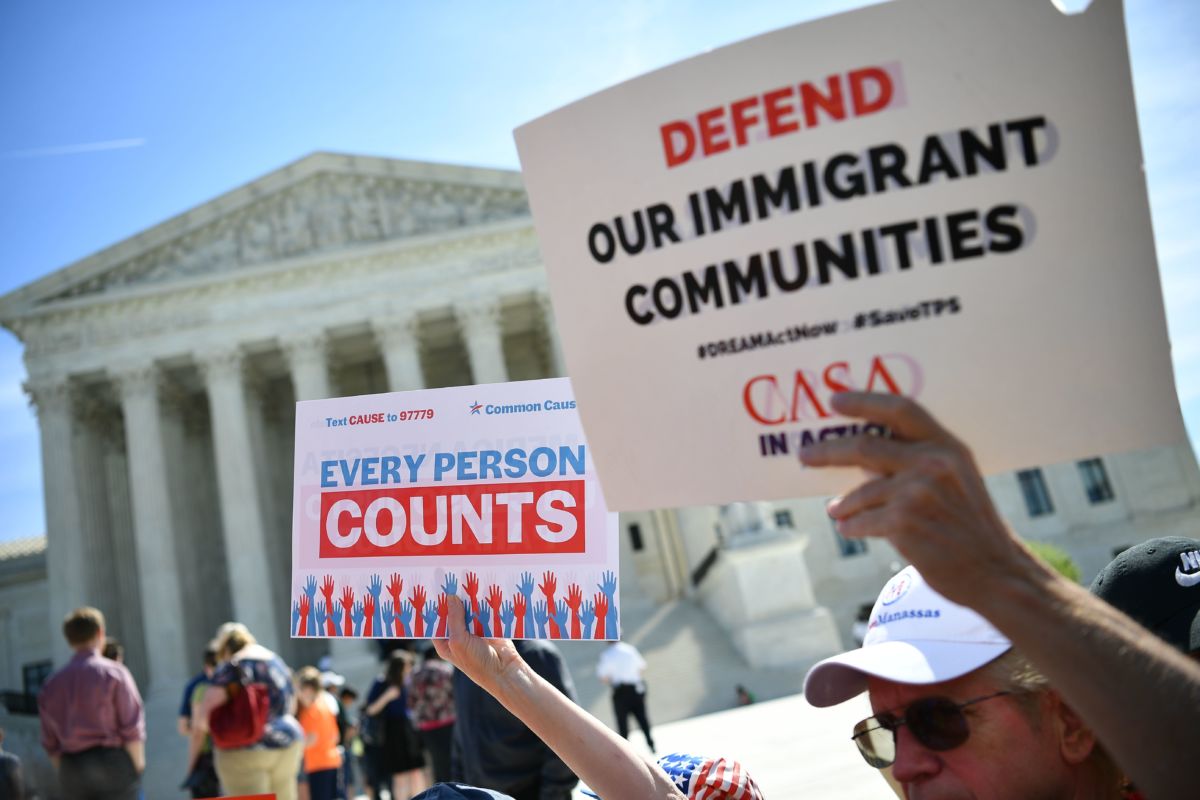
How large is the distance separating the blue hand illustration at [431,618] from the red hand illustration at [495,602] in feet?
0.46

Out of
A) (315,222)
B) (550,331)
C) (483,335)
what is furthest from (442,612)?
(315,222)

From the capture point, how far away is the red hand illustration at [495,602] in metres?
2.26

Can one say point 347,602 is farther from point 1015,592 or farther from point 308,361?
point 308,361

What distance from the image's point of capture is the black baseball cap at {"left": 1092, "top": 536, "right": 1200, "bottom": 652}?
233 cm

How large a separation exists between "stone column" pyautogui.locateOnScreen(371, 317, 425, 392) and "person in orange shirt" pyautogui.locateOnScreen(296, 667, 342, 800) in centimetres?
2125

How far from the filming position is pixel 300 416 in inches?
104

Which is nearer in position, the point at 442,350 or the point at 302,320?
the point at 302,320

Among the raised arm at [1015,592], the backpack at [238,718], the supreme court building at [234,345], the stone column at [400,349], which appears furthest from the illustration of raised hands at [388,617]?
the stone column at [400,349]

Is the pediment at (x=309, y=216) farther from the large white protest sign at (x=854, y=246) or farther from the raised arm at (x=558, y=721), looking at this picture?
the large white protest sign at (x=854, y=246)

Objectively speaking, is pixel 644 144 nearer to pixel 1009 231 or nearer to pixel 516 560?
pixel 1009 231

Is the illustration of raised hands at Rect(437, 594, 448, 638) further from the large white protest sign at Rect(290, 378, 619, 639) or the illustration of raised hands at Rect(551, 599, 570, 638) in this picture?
the illustration of raised hands at Rect(551, 599, 570, 638)

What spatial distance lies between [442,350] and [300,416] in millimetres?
35616

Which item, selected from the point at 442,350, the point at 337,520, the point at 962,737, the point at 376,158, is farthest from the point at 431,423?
the point at 442,350

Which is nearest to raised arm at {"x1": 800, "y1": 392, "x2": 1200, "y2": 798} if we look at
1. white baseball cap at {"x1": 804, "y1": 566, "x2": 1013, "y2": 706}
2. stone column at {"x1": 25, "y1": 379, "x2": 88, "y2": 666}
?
white baseball cap at {"x1": 804, "y1": 566, "x2": 1013, "y2": 706}
